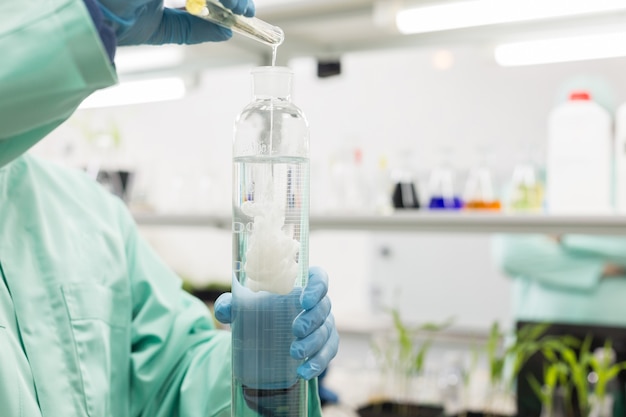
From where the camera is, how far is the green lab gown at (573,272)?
2.50 metres

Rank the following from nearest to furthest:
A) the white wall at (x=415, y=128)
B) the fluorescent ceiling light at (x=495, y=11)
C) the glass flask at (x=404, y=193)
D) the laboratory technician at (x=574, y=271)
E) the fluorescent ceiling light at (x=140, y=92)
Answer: the fluorescent ceiling light at (x=495, y=11), the glass flask at (x=404, y=193), the fluorescent ceiling light at (x=140, y=92), the laboratory technician at (x=574, y=271), the white wall at (x=415, y=128)

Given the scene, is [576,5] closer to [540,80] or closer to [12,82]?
[12,82]

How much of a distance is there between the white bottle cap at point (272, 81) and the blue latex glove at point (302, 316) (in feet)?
0.77

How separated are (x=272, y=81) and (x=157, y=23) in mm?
220

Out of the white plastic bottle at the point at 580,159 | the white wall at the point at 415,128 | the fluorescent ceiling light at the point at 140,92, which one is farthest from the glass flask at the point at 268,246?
the white wall at the point at 415,128

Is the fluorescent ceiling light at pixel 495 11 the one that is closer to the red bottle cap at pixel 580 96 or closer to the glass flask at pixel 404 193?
the red bottle cap at pixel 580 96

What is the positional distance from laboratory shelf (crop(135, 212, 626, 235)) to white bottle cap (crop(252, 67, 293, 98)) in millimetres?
910

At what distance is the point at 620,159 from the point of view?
5.18ft

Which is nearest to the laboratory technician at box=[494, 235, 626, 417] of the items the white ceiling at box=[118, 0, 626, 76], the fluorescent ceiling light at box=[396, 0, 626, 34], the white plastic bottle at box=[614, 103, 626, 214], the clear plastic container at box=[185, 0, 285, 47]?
the white plastic bottle at box=[614, 103, 626, 214]

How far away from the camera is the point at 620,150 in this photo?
62.0 inches

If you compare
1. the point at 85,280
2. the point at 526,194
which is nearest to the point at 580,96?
the point at 526,194

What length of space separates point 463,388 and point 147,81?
1.44 m

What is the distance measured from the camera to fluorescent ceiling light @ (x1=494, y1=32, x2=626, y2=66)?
1.64 meters

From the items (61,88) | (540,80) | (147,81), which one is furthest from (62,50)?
(540,80)
